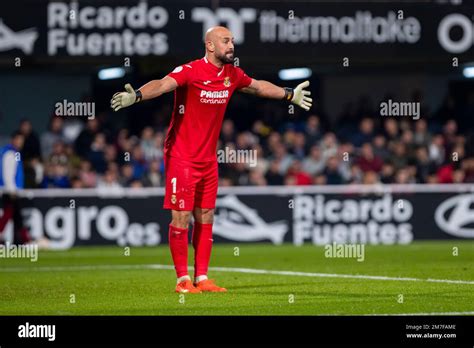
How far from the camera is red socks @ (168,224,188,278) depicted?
12594mm

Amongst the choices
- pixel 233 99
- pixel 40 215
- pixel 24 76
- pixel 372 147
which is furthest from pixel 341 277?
pixel 24 76

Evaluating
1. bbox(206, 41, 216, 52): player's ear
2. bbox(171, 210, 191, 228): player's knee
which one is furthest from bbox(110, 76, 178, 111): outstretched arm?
bbox(171, 210, 191, 228): player's knee

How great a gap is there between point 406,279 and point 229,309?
3577 mm

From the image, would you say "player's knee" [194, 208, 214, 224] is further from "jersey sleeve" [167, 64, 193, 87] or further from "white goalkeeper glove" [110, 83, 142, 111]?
"white goalkeeper glove" [110, 83, 142, 111]

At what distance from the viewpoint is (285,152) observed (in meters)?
25.3

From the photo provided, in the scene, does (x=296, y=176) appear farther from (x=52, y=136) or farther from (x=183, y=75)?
(x=183, y=75)

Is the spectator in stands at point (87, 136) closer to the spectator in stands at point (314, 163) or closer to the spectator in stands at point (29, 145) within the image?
the spectator in stands at point (29, 145)

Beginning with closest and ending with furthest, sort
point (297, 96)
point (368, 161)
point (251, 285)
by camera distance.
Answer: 1. point (297, 96)
2. point (251, 285)
3. point (368, 161)

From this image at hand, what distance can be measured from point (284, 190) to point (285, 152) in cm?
231

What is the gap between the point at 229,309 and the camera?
10977mm

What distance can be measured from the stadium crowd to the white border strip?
23.0 inches

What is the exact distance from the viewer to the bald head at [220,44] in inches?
491

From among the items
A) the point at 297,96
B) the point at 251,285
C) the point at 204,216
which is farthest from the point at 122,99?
the point at 251,285
